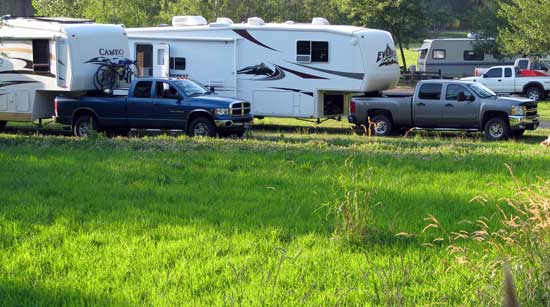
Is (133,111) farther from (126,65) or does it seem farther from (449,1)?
(449,1)

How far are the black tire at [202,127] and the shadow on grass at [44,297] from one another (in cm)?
1263

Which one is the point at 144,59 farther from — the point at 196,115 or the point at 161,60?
the point at 196,115

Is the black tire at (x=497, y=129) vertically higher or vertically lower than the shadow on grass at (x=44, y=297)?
higher

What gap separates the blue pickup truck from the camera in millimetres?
18234

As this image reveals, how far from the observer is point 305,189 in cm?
973

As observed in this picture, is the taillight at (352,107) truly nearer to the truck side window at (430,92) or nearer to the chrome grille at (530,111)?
the truck side window at (430,92)

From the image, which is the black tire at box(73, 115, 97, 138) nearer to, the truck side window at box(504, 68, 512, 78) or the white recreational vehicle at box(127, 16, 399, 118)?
the white recreational vehicle at box(127, 16, 399, 118)

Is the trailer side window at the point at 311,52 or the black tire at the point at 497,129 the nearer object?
the black tire at the point at 497,129

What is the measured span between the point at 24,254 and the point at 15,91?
1441 cm

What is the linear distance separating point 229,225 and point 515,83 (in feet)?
92.7

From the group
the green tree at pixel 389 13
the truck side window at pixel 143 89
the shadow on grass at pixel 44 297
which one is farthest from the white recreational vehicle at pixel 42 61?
the green tree at pixel 389 13

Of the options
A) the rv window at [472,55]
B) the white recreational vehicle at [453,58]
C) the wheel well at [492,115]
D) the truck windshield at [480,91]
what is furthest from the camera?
the rv window at [472,55]

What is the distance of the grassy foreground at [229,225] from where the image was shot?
5531 millimetres

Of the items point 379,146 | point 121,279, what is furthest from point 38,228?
Answer: point 379,146
